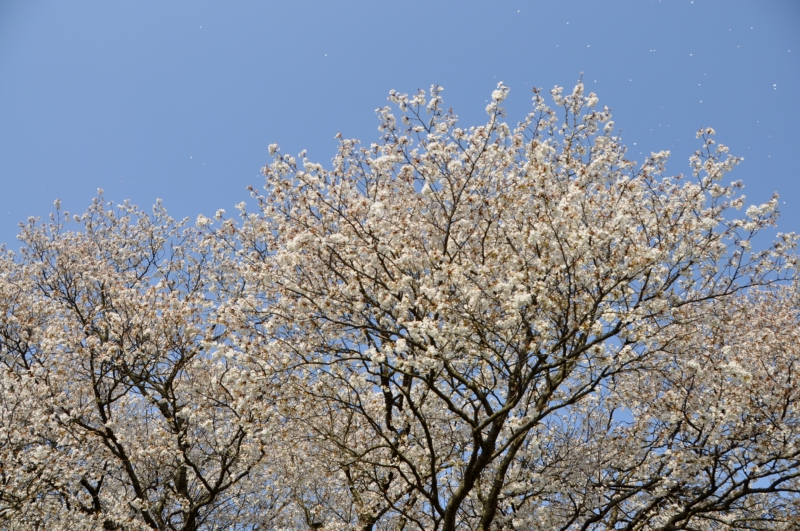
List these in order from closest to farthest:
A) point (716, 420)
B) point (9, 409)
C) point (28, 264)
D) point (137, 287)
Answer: point (716, 420) < point (9, 409) < point (137, 287) < point (28, 264)

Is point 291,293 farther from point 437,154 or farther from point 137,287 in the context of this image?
point 137,287

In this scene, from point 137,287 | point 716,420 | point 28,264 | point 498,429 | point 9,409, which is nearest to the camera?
point 498,429

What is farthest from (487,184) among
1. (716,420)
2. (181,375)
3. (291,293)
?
(181,375)

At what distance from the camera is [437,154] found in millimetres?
9203

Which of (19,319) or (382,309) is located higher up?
(19,319)

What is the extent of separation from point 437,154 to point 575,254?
298 cm

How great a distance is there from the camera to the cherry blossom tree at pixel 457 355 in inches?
311

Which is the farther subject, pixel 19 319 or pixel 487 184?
pixel 19 319

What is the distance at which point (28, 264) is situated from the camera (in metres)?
16.8

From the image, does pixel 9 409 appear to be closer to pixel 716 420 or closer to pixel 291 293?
pixel 291 293

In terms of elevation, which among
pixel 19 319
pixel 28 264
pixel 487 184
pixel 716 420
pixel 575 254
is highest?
pixel 28 264

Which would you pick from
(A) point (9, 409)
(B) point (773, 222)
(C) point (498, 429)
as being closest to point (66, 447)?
(A) point (9, 409)

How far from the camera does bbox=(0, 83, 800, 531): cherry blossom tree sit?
7.91 meters

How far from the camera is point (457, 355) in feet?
27.3
